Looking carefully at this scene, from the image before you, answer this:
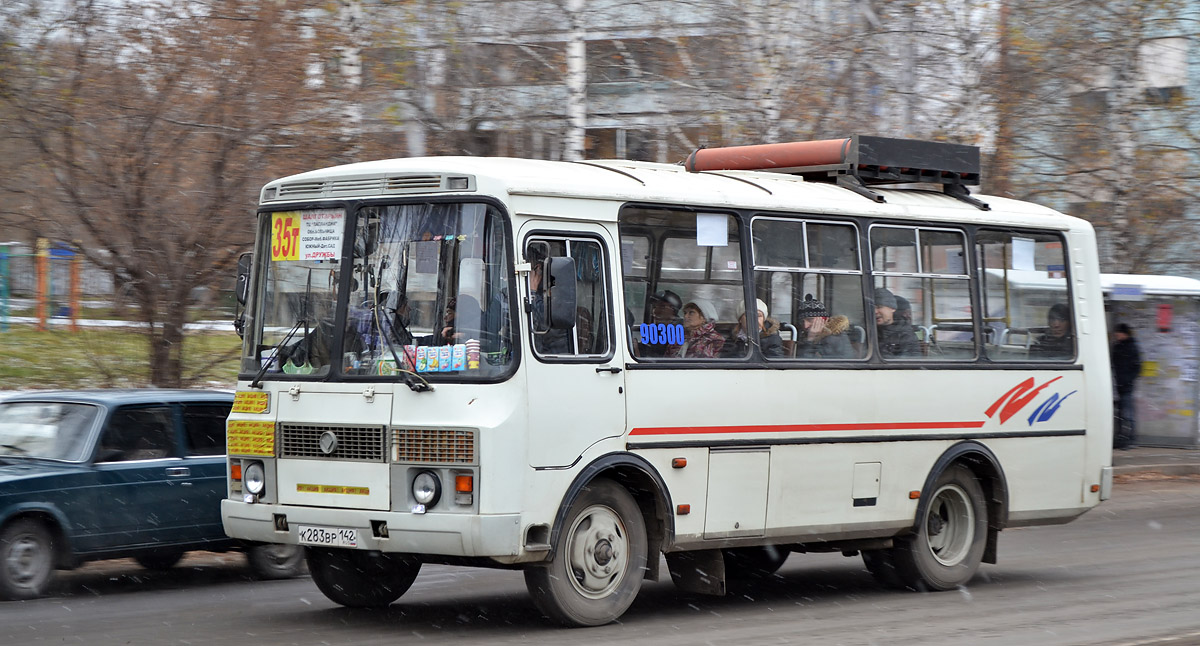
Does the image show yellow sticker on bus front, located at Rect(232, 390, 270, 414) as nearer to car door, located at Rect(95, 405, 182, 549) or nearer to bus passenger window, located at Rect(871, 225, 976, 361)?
car door, located at Rect(95, 405, 182, 549)

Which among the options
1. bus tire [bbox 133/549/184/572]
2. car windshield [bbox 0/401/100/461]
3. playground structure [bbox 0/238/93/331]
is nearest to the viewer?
car windshield [bbox 0/401/100/461]

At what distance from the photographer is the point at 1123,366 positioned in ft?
69.3

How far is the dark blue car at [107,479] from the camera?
943cm

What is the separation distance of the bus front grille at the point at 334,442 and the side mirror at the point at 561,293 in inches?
46.7

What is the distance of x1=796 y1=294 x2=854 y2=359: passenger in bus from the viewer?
32.8ft

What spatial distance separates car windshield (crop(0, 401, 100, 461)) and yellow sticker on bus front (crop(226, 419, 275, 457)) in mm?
1558

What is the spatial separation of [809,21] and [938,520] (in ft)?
35.1

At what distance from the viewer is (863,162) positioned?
11086 millimetres

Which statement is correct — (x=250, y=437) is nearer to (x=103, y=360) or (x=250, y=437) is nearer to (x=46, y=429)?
(x=46, y=429)

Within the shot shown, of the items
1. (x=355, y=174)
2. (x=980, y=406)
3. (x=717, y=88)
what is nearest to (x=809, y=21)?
(x=717, y=88)

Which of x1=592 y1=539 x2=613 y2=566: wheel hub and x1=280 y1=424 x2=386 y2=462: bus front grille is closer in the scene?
x1=280 y1=424 x2=386 y2=462: bus front grille

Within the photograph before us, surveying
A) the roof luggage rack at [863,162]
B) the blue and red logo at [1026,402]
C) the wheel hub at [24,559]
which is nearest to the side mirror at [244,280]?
the wheel hub at [24,559]

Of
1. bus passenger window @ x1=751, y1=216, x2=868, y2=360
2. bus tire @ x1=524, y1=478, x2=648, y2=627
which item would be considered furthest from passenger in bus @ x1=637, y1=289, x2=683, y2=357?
bus tire @ x1=524, y1=478, x2=648, y2=627

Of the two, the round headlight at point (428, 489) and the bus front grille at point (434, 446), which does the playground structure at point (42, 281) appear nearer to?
the bus front grille at point (434, 446)
